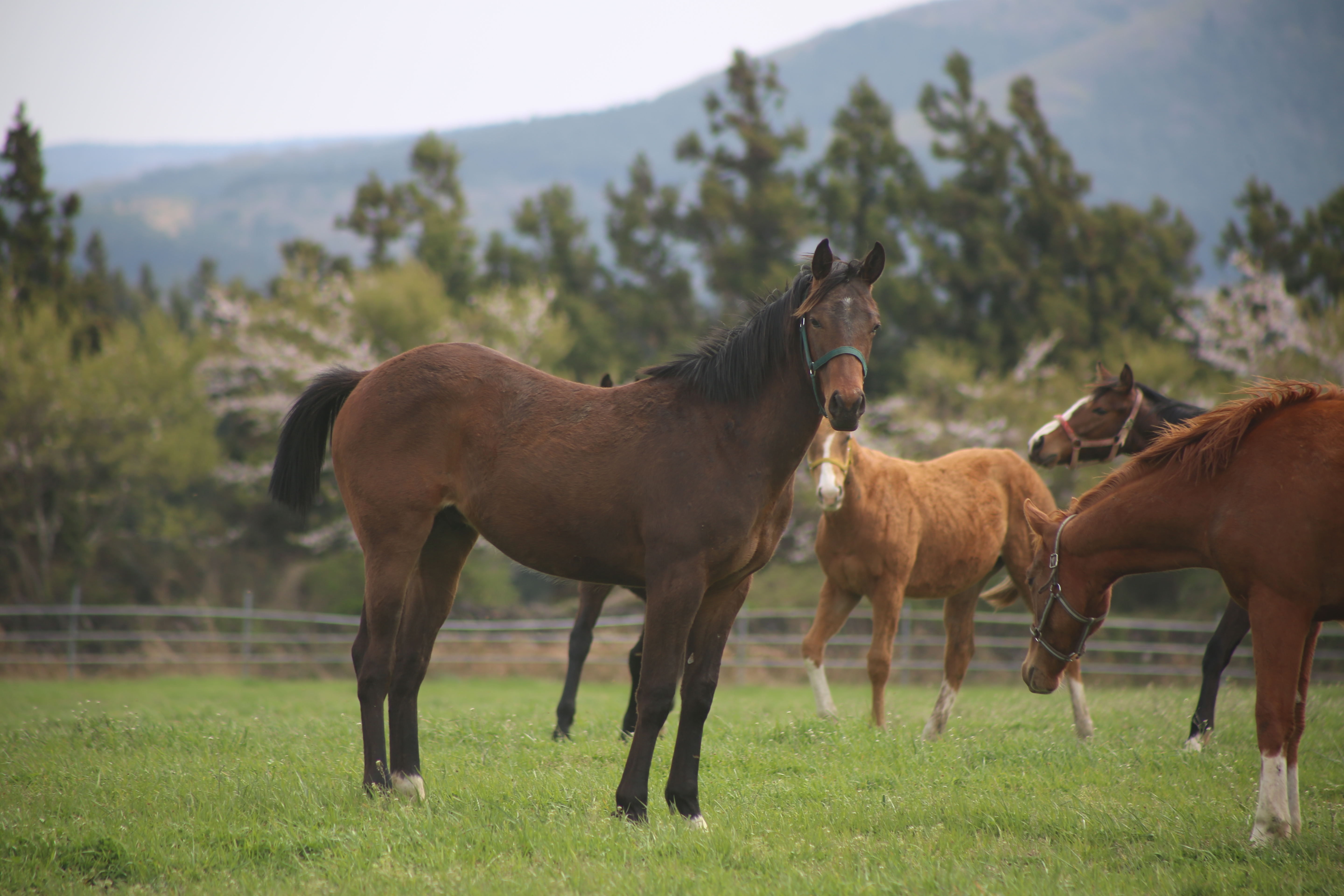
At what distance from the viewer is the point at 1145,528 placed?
4422 millimetres

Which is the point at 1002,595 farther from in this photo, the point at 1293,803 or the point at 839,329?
the point at 839,329

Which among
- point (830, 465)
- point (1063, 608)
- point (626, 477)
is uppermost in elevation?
point (626, 477)

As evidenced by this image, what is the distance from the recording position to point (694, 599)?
405cm

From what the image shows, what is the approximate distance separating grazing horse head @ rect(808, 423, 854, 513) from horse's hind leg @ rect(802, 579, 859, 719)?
32.3 inches

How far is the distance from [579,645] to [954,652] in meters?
2.93

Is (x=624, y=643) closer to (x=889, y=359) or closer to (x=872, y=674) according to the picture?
(x=872, y=674)

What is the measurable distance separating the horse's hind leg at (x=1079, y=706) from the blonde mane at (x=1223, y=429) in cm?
296

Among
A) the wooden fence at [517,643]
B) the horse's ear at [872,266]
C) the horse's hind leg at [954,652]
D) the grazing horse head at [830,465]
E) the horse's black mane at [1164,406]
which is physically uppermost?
the horse's ear at [872,266]

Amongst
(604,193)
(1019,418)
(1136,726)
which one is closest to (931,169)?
(604,193)

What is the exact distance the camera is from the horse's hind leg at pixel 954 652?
685 centimetres

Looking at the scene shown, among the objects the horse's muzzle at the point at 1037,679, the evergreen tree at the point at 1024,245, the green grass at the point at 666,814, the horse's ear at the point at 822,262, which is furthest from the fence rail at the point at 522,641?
the evergreen tree at the point at 1024,245

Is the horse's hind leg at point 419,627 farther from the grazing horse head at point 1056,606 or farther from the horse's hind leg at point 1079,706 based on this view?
the horse's hind leg at point 1079,706

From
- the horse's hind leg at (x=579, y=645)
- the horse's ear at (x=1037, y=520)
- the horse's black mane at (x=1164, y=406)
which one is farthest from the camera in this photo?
the horse's black mane at (x=1164, y=406)

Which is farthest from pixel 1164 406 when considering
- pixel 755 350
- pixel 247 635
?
pixel 247 635
